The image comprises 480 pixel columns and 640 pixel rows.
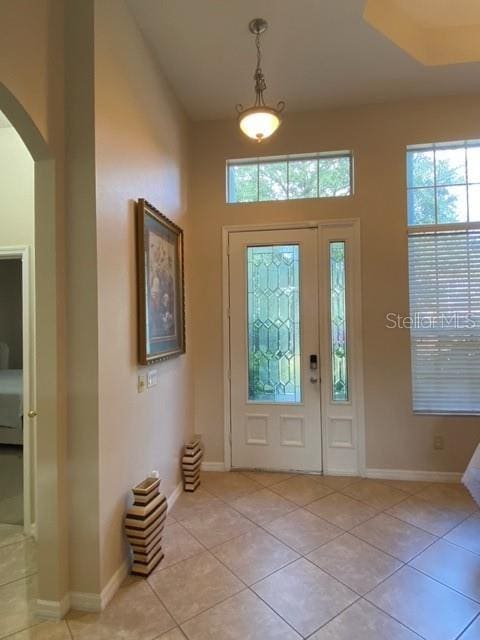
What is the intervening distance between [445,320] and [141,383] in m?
2.69

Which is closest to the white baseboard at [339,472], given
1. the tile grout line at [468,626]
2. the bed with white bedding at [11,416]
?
the tile grout line at [468,626]

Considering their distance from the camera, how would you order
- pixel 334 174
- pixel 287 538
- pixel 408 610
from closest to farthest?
1. pixel 408 610
2. pixel 287 538
3. pixel 334 174

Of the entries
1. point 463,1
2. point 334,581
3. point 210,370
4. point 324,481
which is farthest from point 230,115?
point 334,581

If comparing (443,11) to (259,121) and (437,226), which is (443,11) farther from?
(259,121)

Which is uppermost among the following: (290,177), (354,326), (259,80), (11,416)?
(259,80)

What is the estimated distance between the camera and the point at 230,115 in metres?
3.68

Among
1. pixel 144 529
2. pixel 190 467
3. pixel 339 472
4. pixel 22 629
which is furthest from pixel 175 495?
Result: pixel 339 472

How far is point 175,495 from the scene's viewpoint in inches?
122

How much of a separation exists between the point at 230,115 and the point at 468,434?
144 inches

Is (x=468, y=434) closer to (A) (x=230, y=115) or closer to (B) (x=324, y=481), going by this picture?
(B) (x=324, y=481)

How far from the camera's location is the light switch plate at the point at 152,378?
2619mm

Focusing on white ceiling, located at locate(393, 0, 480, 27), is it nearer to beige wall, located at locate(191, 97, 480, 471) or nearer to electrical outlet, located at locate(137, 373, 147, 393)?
beige wall, located at locate(191, 97, 480, 471)

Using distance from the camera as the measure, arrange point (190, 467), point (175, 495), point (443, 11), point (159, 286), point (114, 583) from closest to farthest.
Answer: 1. point (114, 583)
2. point (159, 286)
3. point (443, 11)
4. point (175, 495)
5. point (190, 467)

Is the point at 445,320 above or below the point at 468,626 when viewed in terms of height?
above
